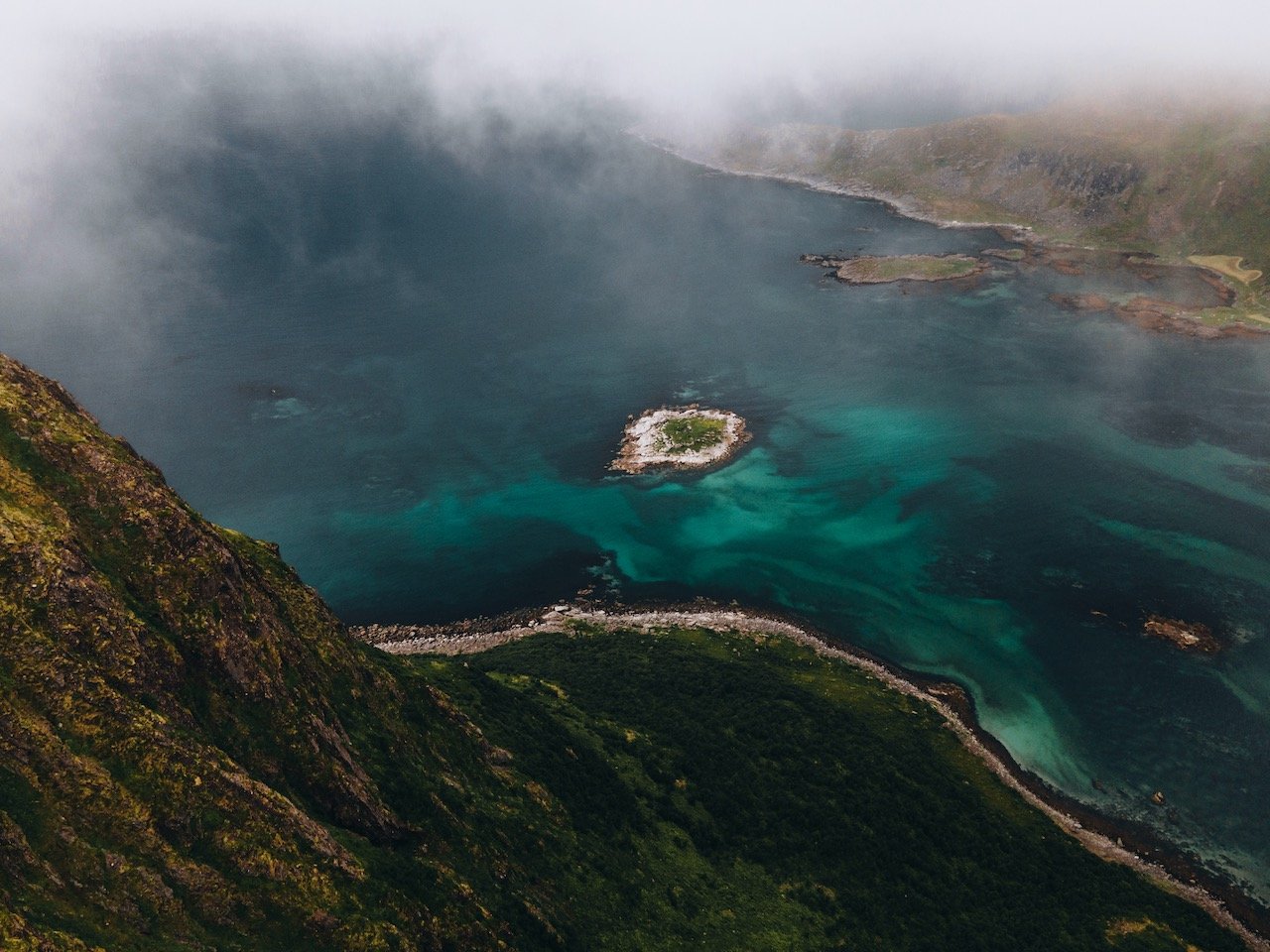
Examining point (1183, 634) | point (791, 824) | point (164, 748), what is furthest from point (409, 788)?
point (1183, 634)

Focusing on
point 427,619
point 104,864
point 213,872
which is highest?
point 104,864

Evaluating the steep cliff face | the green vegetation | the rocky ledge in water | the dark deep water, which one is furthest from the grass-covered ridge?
the green vegetation

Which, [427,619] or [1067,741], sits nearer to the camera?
[1067,741]

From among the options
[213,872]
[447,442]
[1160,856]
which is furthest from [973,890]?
[447,442]

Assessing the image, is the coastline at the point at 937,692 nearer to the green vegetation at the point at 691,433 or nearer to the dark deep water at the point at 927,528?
the dark deep water at the point at 927,528

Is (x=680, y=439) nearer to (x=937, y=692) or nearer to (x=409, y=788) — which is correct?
(x=937, y=692)

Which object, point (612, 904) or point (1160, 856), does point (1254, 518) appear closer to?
point (1160, 856)

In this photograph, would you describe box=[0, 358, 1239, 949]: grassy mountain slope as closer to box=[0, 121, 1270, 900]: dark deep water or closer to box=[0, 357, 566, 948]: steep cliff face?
box=[0, 357, 566, 948]: steep cliff face

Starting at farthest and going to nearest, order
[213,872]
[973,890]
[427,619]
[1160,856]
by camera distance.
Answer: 1. [427,619]
2. [1160,856]
3. [973,890]
4. [213,872]
